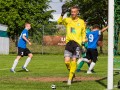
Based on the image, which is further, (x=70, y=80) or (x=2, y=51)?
(x=2, y=51)

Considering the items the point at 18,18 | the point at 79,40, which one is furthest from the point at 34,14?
the point at 79,40

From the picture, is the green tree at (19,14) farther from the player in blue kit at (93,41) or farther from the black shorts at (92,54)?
the player in blue kit at (93,41)

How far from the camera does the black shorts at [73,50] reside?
38.2 ft

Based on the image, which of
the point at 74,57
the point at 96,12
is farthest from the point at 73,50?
the point at 96,12

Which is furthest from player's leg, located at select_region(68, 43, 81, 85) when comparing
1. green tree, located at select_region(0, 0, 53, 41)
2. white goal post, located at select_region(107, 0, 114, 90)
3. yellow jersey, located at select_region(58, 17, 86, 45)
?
green tree, located at select_region(0, 0, 53, 41)

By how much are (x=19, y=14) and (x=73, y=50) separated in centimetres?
3556

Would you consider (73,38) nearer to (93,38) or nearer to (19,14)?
(93,38)

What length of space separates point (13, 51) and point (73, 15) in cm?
→ 3601

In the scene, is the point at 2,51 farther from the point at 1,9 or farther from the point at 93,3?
the point at 93,3

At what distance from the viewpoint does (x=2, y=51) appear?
42.5 meters

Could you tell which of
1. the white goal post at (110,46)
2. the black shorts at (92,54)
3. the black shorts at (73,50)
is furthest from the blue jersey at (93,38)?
the white goal post at (110,46)

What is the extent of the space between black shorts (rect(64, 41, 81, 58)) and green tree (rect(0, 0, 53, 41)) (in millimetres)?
32905

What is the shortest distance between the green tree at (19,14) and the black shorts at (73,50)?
3291cm

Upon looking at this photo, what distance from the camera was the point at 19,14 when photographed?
153ft
